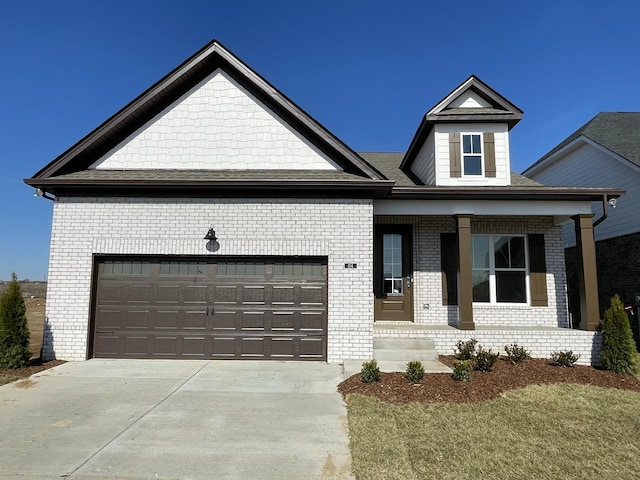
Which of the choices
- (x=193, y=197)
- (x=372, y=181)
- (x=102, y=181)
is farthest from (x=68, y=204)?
(x=372, y=181)

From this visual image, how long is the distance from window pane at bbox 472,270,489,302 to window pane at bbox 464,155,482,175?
269 centimetres

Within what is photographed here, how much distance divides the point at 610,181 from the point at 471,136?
20.6ft

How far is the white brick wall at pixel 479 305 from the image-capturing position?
35.5 ft

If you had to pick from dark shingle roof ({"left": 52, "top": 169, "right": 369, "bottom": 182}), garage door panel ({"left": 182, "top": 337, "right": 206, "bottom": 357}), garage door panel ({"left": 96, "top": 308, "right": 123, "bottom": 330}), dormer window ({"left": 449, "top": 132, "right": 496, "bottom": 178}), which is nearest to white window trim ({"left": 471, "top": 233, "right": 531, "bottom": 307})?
dormer window ({"left": 449, "top": 132, "right": 496, "bottom": 178})

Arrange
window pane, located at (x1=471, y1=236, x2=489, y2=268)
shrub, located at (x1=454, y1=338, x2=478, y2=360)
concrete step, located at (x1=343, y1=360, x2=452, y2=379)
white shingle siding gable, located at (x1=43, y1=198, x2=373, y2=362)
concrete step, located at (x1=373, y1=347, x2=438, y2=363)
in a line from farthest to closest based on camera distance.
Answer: window pane, located at (x1=471, y1=236, x2=489, y2=268), white shingle siding gable, located at (x1=43, y1=198, x2=373, y2=362), concrete step, located at (x1=373, y1=347, x2=438, y2=363), shrub, located at (x1=454, y1=338, x2=478, y2=360), concrete step, located at (x1=343, y1=360, x2=452, y2=379)

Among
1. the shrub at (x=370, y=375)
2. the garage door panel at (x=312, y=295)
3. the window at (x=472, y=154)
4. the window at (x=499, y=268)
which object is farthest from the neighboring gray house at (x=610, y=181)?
the shrub at (x=370, y=375)

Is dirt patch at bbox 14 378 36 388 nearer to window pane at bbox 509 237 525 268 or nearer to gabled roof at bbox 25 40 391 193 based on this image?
gabled roof at bbox 25 40 391 193

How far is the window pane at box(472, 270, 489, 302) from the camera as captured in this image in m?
11.0

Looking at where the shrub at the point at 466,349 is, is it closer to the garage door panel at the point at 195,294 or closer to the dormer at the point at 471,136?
the dormer at the point at 471,136

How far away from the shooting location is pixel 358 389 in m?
6.66

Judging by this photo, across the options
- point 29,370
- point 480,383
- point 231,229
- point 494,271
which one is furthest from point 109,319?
point 494,271

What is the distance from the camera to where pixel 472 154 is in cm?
1098

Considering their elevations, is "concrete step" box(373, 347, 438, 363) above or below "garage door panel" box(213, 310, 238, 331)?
below

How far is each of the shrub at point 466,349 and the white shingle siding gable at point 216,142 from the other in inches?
197
